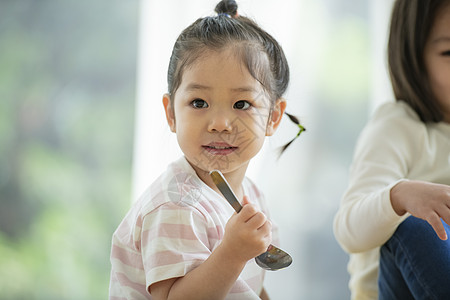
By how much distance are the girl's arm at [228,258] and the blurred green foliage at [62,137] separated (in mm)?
1158

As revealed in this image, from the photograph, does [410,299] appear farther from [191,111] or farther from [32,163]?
[32,163]

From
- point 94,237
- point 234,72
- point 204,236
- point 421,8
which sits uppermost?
point 421,8

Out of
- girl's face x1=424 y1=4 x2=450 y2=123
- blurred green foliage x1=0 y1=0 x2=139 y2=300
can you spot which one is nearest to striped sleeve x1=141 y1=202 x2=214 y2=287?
girl's face x1=424 y1=4 x2=450 y2=123

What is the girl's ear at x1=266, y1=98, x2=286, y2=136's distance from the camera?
918mm

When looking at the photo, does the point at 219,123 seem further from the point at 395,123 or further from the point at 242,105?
the point at 395,123

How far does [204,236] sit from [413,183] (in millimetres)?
380

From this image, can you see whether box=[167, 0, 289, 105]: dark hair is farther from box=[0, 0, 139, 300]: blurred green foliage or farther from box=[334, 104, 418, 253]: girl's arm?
box=[0, 0, 139, 300]: blurred green foliage

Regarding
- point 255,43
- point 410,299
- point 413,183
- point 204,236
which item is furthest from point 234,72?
point 410,299

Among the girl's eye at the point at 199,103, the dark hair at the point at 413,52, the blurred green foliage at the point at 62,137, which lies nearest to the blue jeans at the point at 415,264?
the dark hair at the point at 413,52

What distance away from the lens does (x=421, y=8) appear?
46.6 inches

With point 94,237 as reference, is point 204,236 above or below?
above

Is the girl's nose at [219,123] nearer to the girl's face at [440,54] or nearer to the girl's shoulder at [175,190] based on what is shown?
the girl's shoulder at [175,190]

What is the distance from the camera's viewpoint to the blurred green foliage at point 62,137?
1.79 metres

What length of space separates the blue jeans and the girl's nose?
1.35 ft
